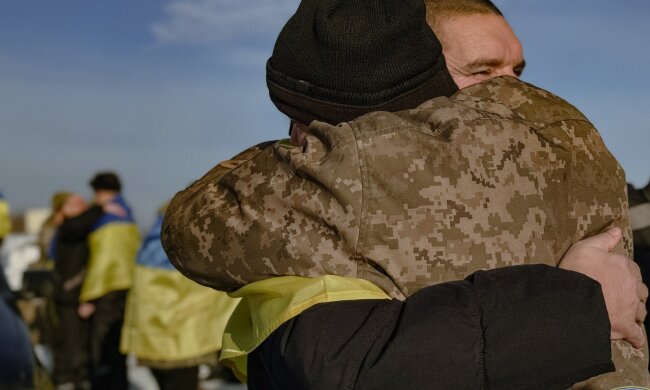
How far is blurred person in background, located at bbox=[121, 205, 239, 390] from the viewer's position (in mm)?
7055

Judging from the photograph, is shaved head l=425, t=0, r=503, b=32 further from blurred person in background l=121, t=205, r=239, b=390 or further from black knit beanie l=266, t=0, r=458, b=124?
blurred person in background l=121, t=205, r=239, b=390

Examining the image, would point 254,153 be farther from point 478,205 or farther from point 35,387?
point 35,387

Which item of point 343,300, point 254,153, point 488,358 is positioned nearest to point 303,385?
point 343,300

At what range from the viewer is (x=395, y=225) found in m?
1.87

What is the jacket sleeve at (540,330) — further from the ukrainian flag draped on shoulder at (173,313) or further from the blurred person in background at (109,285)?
the blurred person in background at (109,285)

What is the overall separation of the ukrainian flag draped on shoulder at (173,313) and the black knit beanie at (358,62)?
201 inches

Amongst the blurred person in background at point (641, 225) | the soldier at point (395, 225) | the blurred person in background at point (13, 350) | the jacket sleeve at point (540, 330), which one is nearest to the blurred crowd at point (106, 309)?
the blurred person in background at point (13, 350)

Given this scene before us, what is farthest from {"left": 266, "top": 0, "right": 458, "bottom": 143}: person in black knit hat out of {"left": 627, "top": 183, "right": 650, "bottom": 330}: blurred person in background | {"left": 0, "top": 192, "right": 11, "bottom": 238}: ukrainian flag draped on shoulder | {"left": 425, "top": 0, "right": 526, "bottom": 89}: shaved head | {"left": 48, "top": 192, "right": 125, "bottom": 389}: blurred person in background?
{"left": 48, "top": 192, "right": 125, "bottom": 389}: blurred person in background

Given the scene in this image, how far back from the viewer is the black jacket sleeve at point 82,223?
9609 millimetres

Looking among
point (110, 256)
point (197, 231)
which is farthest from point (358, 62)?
point (110, 256)

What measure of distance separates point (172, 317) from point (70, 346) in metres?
3.75

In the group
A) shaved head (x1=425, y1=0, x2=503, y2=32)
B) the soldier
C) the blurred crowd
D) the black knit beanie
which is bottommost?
the blurred crowd

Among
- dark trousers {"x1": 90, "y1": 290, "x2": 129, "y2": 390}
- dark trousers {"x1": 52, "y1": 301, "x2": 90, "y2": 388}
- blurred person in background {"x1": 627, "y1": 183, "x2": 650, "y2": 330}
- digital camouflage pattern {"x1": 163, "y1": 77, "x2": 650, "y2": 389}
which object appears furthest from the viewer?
dark trousers {"x1": 52, "y1": 301, "x2": 90, "y2": 388}

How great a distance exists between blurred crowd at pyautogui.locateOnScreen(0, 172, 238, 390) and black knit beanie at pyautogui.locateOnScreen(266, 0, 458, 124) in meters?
2.47
